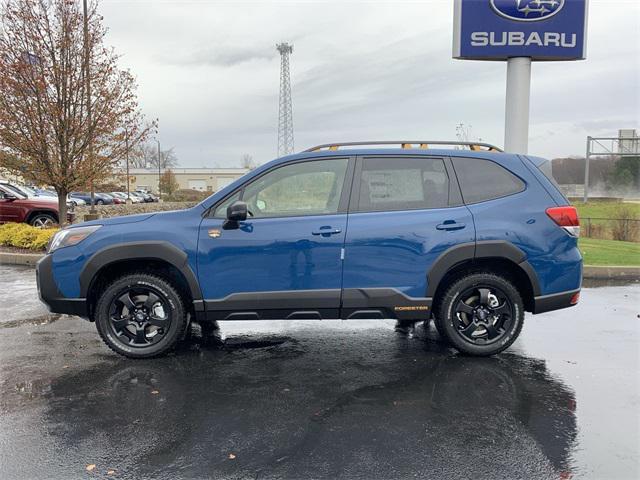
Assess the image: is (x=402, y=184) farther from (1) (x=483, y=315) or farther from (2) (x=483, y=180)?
(1) (x=483, y=315)

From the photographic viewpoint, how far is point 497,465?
2.89 metres

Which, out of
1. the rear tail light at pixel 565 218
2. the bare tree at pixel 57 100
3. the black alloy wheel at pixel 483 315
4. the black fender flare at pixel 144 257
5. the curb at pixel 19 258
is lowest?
the curb at pixel 19 258

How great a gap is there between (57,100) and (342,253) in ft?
33.6

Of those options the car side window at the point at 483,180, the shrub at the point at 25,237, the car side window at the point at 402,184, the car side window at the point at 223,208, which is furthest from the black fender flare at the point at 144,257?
the shrub at the point at 25,237

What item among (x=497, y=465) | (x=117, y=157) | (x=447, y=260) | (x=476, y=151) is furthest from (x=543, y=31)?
(x=497, y=465)

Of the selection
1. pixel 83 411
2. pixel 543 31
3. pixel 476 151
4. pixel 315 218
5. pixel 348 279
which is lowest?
pixel 83 411

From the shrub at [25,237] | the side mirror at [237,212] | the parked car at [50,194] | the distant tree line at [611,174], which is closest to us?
the side mirror at [237,212]

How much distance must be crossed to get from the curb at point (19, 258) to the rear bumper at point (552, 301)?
33.1 ft

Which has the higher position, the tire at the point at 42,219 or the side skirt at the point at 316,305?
the tire at the point at 42,219

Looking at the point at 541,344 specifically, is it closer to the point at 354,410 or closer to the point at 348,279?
the point at 348,279

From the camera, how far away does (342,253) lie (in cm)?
450

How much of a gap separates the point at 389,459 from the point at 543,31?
465 inches

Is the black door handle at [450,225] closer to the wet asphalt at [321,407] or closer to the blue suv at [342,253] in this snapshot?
the blue suv at [342,253]

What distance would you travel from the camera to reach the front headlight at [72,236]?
4629 millimetres
